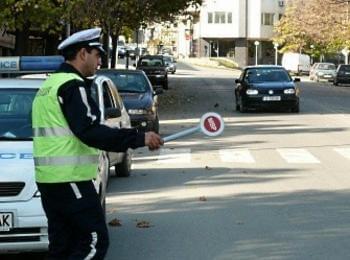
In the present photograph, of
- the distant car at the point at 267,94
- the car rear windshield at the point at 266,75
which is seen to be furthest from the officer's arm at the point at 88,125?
the car rear windshield at the point at 266,75

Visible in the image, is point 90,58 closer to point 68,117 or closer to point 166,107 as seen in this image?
point 68,117

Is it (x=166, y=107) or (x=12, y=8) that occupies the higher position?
(x=12, y=8)

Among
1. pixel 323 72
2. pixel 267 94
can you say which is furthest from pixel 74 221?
pixel 323 72

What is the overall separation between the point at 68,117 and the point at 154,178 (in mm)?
7643

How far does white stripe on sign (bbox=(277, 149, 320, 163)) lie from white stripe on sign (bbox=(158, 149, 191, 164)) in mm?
1823

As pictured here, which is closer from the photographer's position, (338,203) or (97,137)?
(97,137)

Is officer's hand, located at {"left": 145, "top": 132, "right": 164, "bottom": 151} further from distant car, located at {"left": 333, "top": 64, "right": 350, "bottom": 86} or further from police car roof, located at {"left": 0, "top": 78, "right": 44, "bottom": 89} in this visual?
distant car, located at {"left": 333, "top": 64, "right": 350, "bottom": 86}

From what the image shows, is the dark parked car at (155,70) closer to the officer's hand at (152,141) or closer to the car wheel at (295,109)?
the car wheel at (295,109)

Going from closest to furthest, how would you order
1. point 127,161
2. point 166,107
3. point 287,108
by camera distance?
point 127,161 → point 287,108 → point 166,107

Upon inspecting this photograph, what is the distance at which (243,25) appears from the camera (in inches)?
4077

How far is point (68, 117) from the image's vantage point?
452cm

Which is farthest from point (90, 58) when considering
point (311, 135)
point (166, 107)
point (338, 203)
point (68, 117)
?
point (166, 107)

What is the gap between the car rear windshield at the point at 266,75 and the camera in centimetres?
2742

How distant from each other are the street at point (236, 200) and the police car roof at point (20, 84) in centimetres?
174
